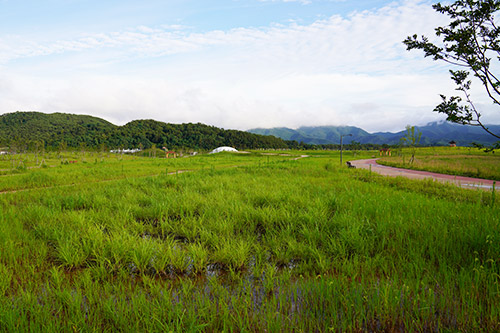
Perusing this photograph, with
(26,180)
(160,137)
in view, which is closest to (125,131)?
(160,137)

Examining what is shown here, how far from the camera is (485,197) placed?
7.46 meters

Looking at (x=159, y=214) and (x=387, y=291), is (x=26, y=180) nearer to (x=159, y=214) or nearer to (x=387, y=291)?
(x=159, y=214)

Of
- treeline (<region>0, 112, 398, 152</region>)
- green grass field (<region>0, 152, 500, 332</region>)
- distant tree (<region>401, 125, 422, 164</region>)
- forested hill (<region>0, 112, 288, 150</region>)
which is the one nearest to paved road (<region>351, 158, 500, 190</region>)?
green grass field (<region>0, 152, 500, 332</region>)

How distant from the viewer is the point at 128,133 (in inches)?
4747

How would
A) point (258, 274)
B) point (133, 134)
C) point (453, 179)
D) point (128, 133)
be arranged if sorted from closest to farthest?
point (258, 274) → point (453, 179) → point (128, 133) → point (133, 134)

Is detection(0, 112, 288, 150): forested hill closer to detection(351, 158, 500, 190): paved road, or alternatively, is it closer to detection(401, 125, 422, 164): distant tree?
detection(401, 125, 422, 164): distant tree

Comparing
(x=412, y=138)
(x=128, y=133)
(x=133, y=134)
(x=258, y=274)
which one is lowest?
(x=258, y=274)

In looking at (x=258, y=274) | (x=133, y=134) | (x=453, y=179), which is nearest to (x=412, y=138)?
(x=453, y=179)

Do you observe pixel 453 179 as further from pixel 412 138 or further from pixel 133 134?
pixel 133 134

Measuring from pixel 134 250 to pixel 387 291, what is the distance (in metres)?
3.55

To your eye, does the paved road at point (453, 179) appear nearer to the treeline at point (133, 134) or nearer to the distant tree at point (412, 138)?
the distant tree at point (412, 138)

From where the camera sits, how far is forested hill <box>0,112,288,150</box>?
4218 inches

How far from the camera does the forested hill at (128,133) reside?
107 m

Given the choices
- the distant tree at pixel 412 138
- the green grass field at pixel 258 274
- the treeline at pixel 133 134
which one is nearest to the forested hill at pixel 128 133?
the treeline at pixel 133 134
